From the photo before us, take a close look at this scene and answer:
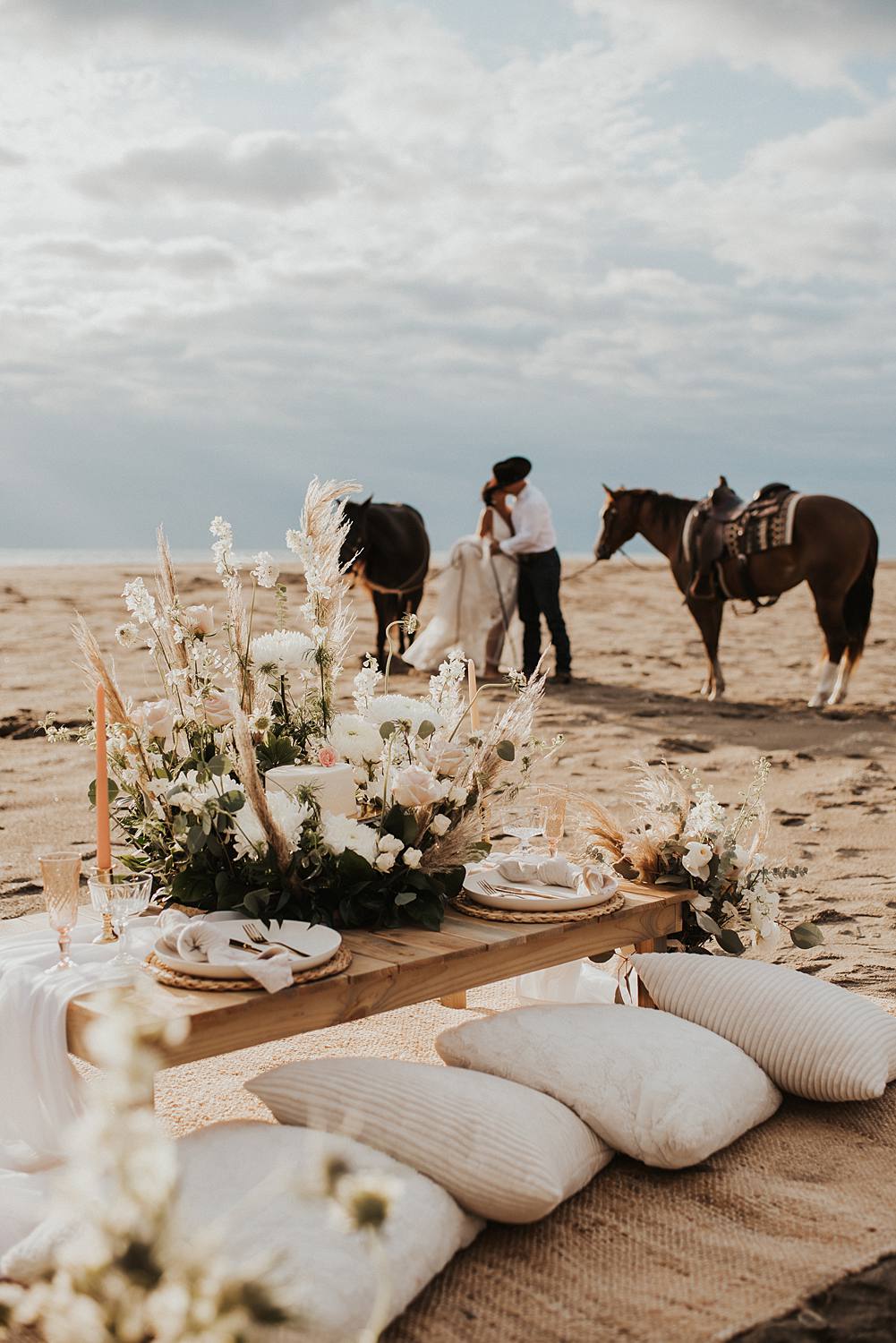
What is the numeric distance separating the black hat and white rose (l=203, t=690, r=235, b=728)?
7293 millimetres

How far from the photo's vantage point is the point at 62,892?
2.57m

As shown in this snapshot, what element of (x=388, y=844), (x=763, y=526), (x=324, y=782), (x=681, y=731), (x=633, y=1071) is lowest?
(x=681, y=731)

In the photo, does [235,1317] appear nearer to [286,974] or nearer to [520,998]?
[286,974]

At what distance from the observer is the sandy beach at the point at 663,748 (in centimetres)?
357

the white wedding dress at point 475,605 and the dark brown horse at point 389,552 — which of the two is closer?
the white wedding dress at point 475,605

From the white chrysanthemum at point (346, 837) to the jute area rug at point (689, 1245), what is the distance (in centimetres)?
74

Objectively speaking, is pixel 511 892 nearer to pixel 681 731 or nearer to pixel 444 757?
pixel 444 757

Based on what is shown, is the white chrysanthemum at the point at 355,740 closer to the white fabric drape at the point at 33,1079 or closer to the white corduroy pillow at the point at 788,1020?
the white fabric drape at the point at 33,1079

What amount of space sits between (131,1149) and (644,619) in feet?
52.0

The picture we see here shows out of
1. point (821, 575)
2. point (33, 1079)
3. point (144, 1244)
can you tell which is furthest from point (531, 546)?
point (144, 1244)

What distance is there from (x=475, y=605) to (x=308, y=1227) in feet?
28.8

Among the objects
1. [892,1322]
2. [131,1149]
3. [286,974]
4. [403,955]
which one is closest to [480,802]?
[403,955]

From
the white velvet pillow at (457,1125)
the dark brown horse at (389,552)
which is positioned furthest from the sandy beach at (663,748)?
the dark brown horse at (389,552)

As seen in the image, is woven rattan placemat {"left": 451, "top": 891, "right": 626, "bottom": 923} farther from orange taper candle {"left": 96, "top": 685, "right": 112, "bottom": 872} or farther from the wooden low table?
orange taper candle {"left": 96, "top": 685, "right": 112, "bottom": 872}
